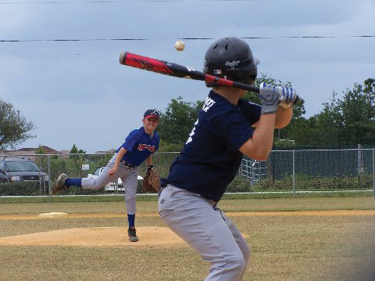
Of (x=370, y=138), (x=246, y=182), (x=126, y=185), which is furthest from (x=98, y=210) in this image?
(x=370, y=138)

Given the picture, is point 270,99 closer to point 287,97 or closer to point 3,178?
point 287,97

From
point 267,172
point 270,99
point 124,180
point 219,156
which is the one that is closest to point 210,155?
point 219,156

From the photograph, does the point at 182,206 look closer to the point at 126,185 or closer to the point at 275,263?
the point at 275,263

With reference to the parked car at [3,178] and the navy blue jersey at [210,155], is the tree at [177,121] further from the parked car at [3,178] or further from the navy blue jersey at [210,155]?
the navy blue jersey at [210,155]

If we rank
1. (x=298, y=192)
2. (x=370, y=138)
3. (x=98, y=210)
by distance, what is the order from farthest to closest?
(x=370, y=138), (x=298, y=192), (x=98, y=210)

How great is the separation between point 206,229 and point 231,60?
96 cm

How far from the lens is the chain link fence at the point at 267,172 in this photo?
22.8 metres

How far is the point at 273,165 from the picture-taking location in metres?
23.5

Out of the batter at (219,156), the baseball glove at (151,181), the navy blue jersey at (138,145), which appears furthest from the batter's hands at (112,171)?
the batter at (219,156)

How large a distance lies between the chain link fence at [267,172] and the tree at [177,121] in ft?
49.0

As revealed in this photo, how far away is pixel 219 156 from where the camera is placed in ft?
13.1

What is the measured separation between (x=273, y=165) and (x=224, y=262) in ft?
65.0

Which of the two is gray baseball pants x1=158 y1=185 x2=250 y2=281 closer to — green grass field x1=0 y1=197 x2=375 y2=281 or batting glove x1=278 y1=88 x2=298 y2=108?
green grass field x1=0 y1=197 x2=375 y2=281

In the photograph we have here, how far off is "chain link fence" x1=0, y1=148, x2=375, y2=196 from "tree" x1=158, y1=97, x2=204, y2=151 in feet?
49.0
